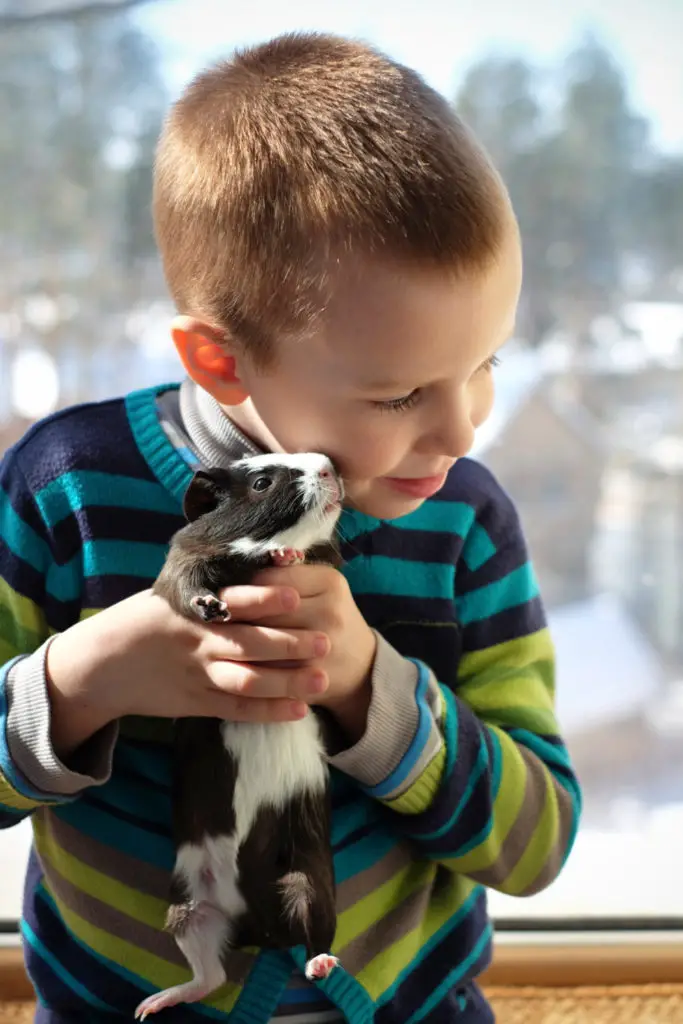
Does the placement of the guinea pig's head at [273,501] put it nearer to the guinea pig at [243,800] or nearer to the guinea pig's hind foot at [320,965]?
the guinea pig at [243,800]

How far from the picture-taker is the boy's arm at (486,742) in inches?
32.3

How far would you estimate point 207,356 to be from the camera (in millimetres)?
796

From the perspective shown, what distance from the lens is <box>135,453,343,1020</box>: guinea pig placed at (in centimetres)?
71

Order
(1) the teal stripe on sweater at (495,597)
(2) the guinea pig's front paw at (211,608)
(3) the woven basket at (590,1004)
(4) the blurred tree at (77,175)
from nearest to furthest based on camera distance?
(2) the guinea pig's front paw at (211,608) < (1) the teal stripe on sweater at (495,597) < (3) the woven basket at (590,1004) < (4) the blurred tree at (77,175)

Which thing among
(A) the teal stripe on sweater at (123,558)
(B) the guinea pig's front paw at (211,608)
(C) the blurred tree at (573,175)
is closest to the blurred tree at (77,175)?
(C) the blurred tree at (573,175)

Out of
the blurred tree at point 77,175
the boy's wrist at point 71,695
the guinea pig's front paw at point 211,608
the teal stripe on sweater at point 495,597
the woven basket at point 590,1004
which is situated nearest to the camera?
the guinea pig's front paw at point 211,608

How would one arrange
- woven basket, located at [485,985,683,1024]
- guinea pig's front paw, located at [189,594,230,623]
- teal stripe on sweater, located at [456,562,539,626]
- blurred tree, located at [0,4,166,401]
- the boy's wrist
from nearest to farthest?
guinea pig's front paw, located at [189,594,230,623] < the boy's wrist < teal stripe on sweater, located at [456,562,539,626] < woven basket, located at [485,985,683,1024] < blurred tree, located at [0,4,166,401]

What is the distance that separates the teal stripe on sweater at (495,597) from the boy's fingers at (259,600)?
10.7 inches

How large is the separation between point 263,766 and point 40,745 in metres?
0.18

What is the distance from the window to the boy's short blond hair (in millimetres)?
531

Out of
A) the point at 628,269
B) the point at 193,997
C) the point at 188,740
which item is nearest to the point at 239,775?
the point at 188,740

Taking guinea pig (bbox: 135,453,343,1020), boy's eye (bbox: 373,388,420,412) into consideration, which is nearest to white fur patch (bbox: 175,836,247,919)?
guinea pig (bbox: 135,453,343,1020)

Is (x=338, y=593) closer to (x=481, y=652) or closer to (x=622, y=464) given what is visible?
(x=481, y=652)

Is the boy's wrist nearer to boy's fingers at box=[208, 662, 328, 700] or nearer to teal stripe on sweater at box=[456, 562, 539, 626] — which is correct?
boy's fingers at box=[208, 662, 328, 700]
